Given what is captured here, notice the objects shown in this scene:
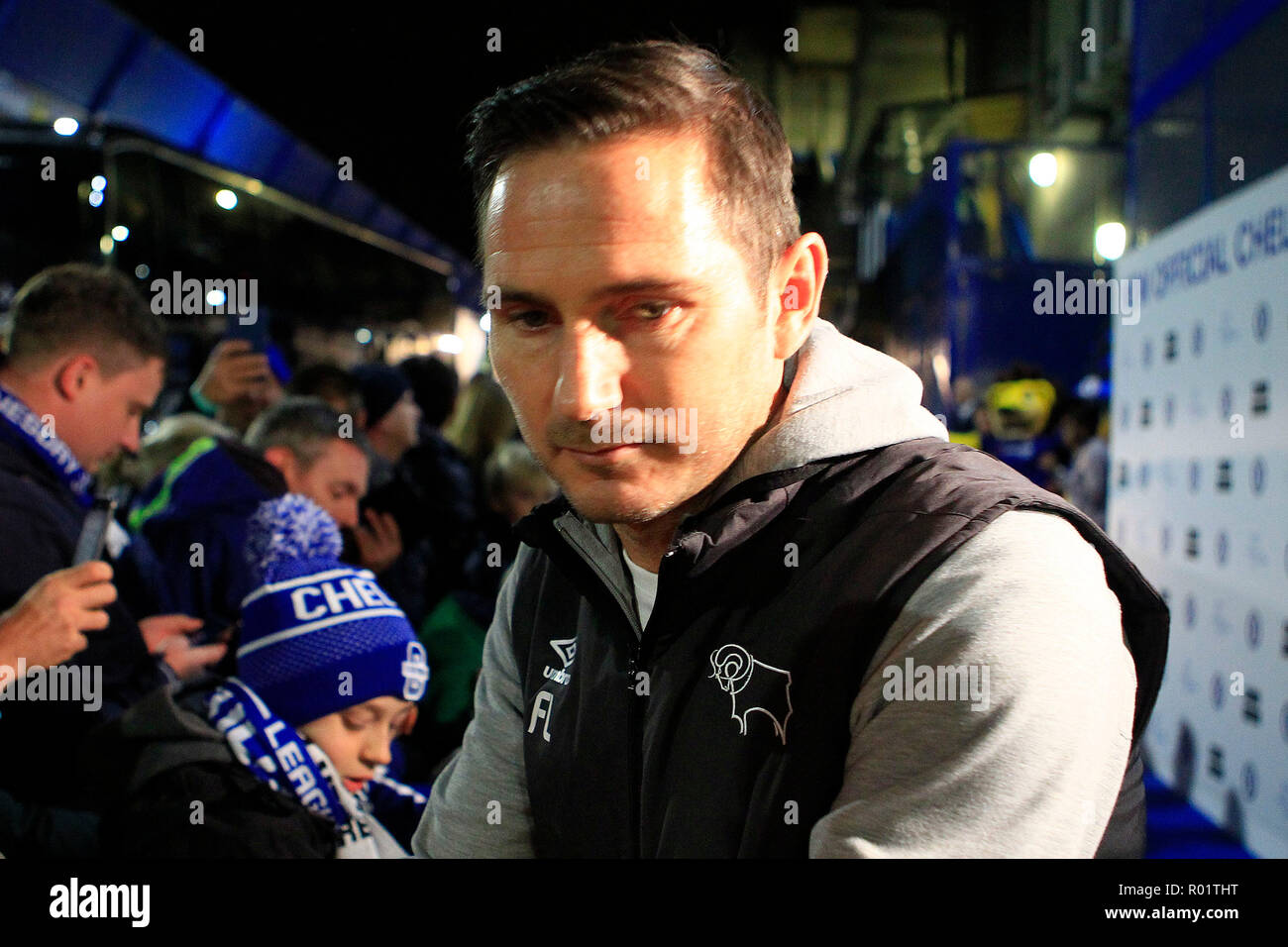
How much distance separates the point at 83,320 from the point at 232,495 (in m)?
0.48

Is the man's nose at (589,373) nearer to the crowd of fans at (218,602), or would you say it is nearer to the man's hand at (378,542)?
the crowd of fans at (218,602)

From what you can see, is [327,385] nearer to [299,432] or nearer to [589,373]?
[299,432]

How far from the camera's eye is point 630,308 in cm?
94

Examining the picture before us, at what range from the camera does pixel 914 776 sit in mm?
778

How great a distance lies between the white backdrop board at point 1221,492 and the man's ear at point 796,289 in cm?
218

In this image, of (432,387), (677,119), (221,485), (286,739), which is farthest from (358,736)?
(432,387)

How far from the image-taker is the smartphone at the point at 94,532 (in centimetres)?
196

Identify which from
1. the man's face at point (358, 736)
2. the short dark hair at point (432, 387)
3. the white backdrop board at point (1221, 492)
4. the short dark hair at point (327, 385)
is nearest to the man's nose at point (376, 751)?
the man's face at point (358, 736)

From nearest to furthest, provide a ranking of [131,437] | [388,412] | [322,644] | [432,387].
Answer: [322,644] < [131,437] < [388,412] < [432,387]

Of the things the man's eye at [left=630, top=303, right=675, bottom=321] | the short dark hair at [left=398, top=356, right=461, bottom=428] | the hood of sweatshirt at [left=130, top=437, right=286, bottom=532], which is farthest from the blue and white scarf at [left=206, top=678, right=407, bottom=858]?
the short dark hair at [left=398, top=356, right=461, bottom=428]

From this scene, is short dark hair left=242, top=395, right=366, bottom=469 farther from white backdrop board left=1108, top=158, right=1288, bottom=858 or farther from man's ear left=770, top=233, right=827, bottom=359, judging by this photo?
white backdrop board left=1108, top=158, right=1288, bottom=858

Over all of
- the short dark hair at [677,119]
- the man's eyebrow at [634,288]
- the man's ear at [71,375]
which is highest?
the short dark hair at [677,119]

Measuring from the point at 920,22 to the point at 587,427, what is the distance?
1.66 m
